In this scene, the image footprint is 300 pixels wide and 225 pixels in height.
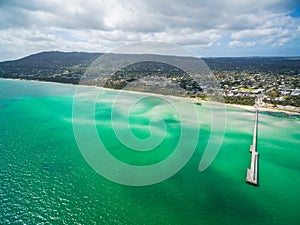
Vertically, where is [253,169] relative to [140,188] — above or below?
above

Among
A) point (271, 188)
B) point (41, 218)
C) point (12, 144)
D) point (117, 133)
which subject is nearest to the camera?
point (41, 218)

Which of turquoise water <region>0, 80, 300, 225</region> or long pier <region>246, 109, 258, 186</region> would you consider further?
long pier <region>246, 109, 258, 186</region>

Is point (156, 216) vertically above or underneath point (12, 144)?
underneath

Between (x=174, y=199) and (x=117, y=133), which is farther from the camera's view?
(x=117, y=133)

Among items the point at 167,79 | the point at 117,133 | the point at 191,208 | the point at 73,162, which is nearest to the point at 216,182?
the point at 191,208

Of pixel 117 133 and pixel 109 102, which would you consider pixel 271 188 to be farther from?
pixel 109 102

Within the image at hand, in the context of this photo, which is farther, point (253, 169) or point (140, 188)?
point (253, 169)

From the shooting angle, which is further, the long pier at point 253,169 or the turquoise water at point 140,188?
the long pier at point 253,169

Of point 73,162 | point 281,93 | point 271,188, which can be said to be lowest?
point 271,188
